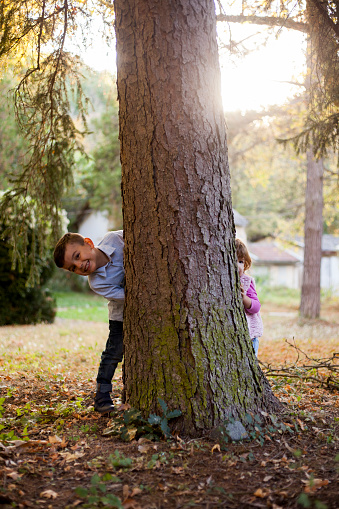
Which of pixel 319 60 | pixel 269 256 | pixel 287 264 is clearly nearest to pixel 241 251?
pixel 319 60

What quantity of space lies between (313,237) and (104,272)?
10.4 m

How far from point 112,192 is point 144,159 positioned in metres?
19.6

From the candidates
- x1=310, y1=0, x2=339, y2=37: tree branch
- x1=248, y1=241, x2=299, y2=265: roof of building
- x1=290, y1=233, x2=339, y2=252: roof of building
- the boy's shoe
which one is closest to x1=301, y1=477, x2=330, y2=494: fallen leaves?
the boy's shoe

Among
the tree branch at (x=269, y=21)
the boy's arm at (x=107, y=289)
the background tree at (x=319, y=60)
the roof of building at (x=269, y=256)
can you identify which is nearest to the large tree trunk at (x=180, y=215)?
the boy's arm at (x=107, y=289)

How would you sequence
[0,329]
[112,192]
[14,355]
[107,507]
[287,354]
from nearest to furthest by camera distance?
[107,507] → [14,355] → [287,354] → [0,329] → [112,192]

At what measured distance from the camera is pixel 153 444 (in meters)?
2.59

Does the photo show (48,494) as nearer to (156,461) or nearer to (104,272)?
(156,461)

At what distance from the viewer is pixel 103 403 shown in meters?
3.38

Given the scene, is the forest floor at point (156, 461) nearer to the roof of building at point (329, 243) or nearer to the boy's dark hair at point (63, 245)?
the boy's dark hair at point (63, 245)

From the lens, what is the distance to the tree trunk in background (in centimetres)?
1240

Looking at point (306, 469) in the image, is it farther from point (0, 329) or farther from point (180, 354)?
point (0, 329)

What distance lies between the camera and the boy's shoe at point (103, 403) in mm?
3309

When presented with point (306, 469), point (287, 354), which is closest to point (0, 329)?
Answer: point (287, 354)

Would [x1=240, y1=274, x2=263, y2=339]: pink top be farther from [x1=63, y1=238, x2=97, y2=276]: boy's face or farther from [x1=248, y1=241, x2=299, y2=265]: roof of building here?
[x1=248, y1=241, x2=299, y2=265]: roof of building
